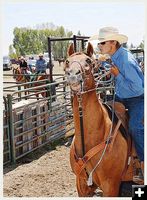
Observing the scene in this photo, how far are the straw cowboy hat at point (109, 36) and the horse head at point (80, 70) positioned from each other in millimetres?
244

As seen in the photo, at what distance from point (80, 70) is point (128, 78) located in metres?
0.56

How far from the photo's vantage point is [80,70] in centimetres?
347

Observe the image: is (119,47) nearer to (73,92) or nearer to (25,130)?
(73,92)

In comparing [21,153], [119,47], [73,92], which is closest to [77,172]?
[73,92]

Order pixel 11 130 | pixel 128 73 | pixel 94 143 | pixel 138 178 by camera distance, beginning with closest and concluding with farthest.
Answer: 1. pixel 128 73
2. pixel 94 143
3. pixel 138 178
4. pixel 11 130

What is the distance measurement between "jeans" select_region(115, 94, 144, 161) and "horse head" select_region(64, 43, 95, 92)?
59 cm

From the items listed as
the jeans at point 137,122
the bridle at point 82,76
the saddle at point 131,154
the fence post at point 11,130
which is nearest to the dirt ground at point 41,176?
the fence post at point 11,130

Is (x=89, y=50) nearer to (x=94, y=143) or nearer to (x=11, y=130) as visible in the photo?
(x=94, y=143)

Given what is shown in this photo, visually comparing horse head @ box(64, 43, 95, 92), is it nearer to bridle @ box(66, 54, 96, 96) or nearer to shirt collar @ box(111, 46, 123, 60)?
bridle @ box(66, 54, 96, 96)

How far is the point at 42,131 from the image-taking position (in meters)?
7.55

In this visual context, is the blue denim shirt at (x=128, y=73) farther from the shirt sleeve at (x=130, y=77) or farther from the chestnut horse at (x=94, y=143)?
the chestnut horse at (x=94, y=143)

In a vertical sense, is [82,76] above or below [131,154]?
above

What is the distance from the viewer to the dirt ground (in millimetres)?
5262

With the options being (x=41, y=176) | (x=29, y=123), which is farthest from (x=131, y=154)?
(x=29, y=123)
